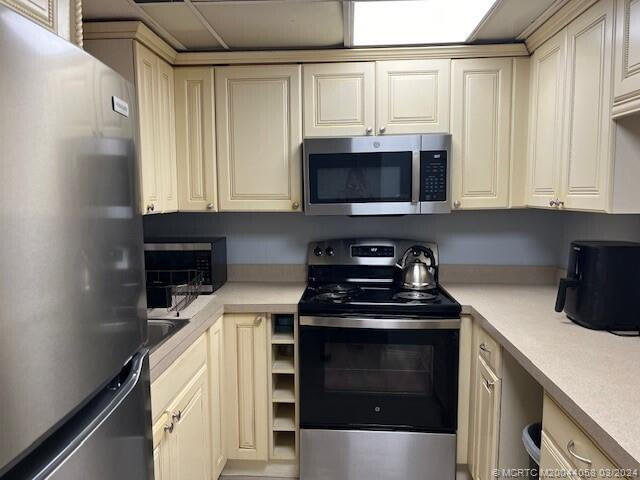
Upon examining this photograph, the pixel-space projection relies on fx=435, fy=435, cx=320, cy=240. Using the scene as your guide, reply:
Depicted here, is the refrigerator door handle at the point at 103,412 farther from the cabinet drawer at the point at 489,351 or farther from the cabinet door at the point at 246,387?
the cabinet drawer at the point at 489,351

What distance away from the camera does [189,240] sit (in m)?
2.23

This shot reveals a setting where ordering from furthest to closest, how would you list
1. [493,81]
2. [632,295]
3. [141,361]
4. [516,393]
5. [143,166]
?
[493,81] < [143,166] < [516,393] < [632,295] < [141,361]

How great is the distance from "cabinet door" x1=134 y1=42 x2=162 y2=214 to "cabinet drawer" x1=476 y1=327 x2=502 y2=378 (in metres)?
1.51

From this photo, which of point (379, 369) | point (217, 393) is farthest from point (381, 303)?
point (217, 393)

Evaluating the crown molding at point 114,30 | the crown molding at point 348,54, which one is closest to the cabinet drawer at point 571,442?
the crown molding at point 348,54

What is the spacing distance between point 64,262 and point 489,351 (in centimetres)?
155

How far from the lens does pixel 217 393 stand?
198 cm

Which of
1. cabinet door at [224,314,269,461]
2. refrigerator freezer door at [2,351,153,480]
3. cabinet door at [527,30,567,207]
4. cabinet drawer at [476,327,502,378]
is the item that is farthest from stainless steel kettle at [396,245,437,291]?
refrigerator freezer door at [2,351,153,480]

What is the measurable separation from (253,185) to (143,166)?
1.87 feet

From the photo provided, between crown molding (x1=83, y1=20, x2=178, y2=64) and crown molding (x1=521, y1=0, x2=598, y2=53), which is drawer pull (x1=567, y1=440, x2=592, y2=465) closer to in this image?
crown molding (x1=521, y1=0, x2=598, y2=53)

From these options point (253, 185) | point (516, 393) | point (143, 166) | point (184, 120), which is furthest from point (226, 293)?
point (516, 393)

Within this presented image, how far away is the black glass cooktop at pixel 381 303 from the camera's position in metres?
1.96

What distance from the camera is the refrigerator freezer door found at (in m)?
0.67

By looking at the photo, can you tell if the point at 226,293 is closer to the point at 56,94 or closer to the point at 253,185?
the point at 253,185
